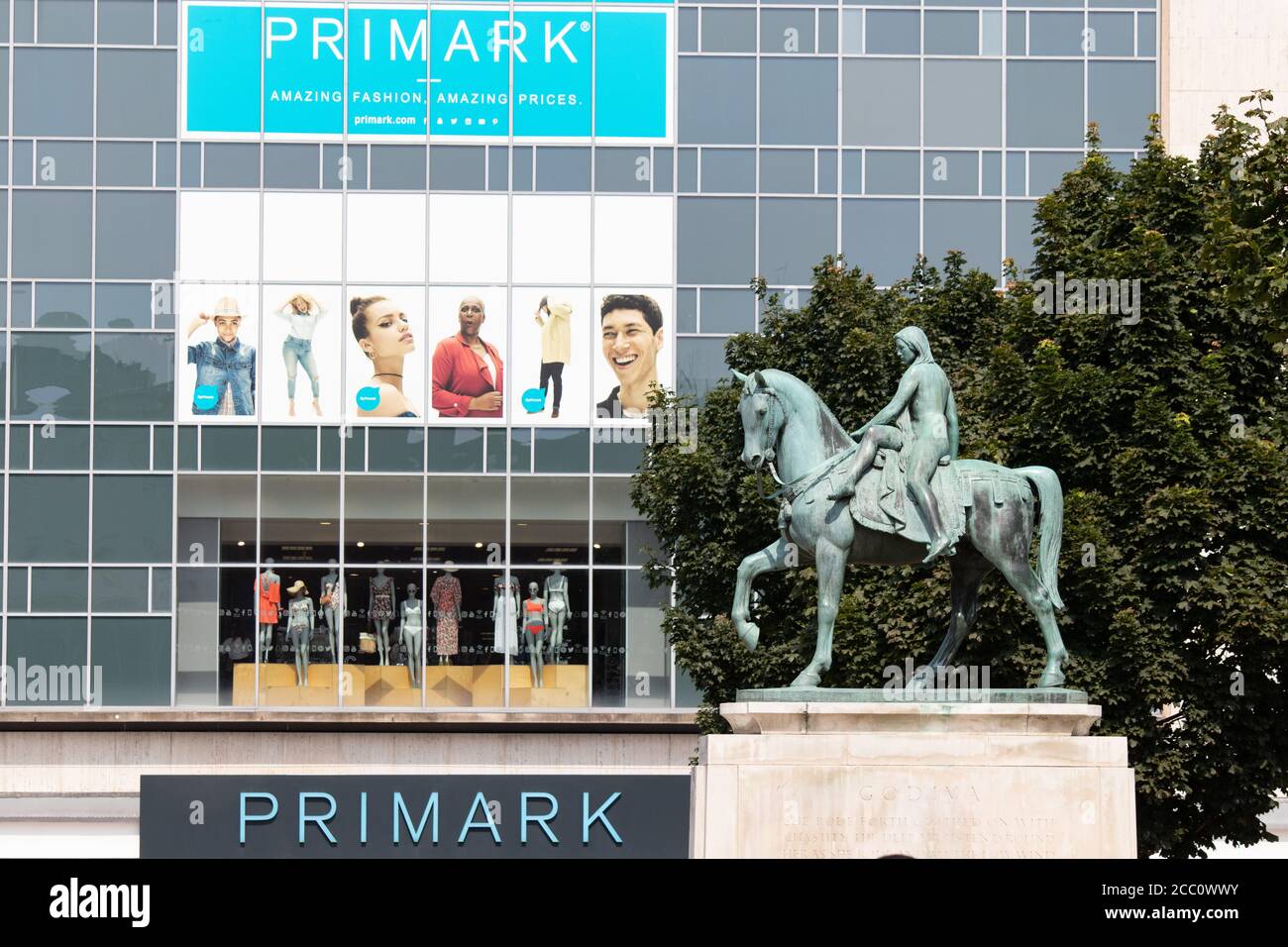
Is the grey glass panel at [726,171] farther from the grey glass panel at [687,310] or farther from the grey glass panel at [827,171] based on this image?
the grey glass panel at [687,310]

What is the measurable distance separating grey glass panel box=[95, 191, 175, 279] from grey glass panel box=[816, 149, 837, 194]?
13.7m

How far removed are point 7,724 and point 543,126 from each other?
1675cm

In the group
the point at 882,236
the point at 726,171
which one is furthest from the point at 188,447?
the point at 882,236

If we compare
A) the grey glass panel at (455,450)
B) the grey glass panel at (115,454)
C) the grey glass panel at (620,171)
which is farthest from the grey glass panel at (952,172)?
the grey glass panel at (115,454)

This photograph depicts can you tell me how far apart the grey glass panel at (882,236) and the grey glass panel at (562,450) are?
679 cm

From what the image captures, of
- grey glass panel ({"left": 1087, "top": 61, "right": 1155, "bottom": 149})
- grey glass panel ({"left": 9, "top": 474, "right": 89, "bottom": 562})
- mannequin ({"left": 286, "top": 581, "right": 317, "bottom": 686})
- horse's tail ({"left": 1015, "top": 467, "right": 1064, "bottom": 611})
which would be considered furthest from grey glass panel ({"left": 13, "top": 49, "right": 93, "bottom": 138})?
horse's tail ({"left": 1015, "top": 467, "right": 1064, "bottom": 611})

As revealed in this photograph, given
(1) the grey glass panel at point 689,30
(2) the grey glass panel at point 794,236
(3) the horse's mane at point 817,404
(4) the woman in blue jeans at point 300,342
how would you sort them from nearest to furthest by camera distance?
1. (3) the horse's mane at point 817,404
2. (4) the woman in blue jeans at point 300,342
3. (2) the grey glass panel at point 794,236
4. (1) the grey glass panel at point 689,30

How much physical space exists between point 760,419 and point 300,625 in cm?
2563

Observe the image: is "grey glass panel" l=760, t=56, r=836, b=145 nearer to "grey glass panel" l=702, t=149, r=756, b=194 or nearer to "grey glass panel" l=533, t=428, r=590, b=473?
"grey glass panel" l=702, t=149, r=756, b=194

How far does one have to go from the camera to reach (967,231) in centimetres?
4394

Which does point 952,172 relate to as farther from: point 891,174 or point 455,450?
point 455,450

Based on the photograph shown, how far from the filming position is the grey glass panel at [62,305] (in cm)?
4356

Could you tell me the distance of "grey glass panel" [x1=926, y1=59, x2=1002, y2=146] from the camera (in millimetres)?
44375
